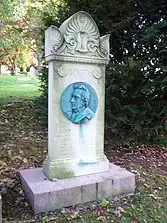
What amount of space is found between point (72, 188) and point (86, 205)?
0.90 ft

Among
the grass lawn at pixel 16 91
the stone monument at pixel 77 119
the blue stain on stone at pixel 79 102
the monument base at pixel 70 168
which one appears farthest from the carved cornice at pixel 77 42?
the grass lawn at pixel 16 91

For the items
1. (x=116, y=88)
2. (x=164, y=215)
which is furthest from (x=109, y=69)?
(x=164, y=215)

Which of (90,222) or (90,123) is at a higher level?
(90,123)

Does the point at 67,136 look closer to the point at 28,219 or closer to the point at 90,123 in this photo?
the point at 90,123

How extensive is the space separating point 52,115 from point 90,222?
1.33m

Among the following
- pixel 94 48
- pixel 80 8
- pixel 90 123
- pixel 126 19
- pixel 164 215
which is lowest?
pixel 164 215

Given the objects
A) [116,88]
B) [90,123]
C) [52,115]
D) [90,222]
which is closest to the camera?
[90,222]

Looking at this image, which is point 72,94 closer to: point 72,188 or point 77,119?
point 77,119

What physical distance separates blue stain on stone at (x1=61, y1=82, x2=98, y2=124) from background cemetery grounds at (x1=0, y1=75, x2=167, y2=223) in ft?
3.59

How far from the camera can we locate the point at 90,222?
9.30 feet

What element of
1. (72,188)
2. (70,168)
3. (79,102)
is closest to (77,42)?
(79,102)

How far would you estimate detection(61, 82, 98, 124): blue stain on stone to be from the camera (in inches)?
134

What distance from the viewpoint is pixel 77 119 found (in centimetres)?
350

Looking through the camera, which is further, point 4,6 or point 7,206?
point 4,6
